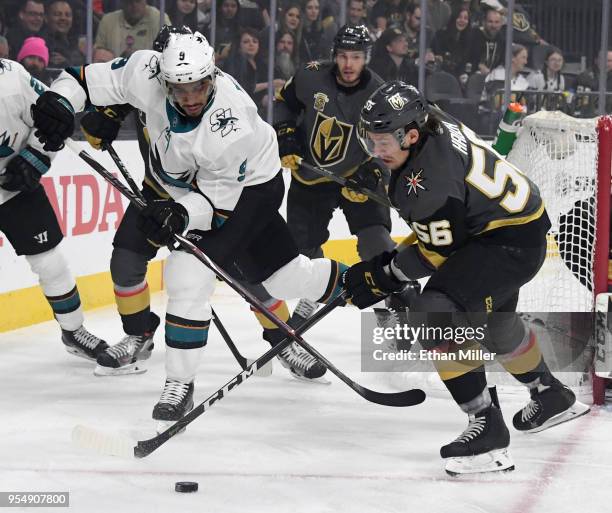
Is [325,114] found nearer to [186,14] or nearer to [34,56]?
[34,56]

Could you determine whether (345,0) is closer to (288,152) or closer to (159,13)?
(159,13)

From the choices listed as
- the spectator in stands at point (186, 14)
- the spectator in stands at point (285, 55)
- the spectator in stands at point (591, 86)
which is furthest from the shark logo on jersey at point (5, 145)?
the spectator in stands at point (591, 86)

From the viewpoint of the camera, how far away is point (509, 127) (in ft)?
13.3

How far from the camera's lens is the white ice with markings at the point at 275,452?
2615 mm

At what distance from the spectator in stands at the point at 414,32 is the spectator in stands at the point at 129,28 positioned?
4.66ft

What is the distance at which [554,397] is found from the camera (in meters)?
3.12

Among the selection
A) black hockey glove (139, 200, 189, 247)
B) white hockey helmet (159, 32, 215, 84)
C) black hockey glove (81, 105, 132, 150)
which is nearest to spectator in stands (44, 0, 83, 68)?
black hockey glove (81, 105, 132, 150)

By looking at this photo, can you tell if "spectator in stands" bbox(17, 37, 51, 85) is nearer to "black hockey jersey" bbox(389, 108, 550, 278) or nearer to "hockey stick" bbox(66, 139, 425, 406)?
"hockey stick" bbox(66, 139, 425, 406)

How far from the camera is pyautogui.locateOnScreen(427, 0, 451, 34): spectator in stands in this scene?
6508mm

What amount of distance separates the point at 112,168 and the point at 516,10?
2.77 m

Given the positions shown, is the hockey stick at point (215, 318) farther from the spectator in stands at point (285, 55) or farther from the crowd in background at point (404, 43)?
the spectator in stands at point (285, 55)

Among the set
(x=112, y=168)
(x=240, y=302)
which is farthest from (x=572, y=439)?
(x=112, y=168)

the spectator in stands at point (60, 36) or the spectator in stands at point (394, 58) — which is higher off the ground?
the spectator in stands at point (60, 36)

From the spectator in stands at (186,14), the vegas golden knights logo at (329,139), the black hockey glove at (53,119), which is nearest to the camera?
the black hockey glove at (53,119)
